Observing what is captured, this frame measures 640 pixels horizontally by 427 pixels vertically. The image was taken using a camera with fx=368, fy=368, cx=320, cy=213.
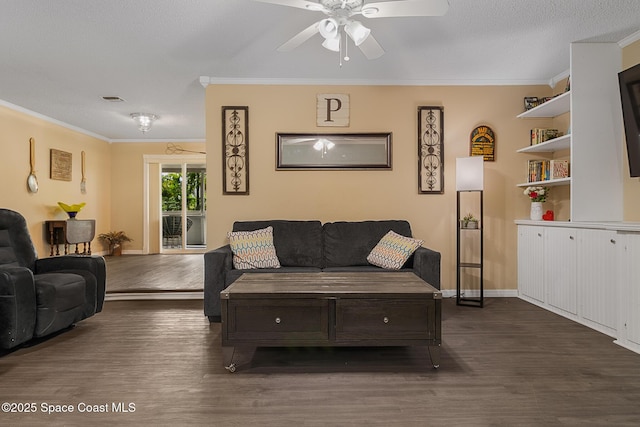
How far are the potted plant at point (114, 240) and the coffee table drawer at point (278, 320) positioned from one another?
20.7 ft

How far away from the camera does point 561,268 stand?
133 inches

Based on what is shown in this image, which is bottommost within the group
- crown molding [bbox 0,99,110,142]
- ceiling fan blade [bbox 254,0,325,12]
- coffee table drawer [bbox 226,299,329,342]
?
coffee table drawer [bbox 226,299,329,342]

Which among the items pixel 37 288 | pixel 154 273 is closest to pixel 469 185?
pixel 37 288

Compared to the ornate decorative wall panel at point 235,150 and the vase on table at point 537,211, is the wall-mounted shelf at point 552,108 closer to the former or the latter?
the vase on table at point 537,211

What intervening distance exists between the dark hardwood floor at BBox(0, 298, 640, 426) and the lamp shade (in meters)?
1.40

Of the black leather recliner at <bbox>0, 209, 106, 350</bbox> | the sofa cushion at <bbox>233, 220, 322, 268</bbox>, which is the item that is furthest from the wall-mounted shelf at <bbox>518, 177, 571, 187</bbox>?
the black leather recliner at <bbox>0, 209, 106, 350</bbox>

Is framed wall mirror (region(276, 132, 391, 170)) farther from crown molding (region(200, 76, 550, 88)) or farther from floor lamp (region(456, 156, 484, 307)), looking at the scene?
floor lamp (region(456, 156, 484, 307))

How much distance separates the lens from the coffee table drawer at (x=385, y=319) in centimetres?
225

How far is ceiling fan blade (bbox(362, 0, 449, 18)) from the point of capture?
6.77 feet

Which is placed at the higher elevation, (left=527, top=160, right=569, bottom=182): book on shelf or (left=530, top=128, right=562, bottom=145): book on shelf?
(left=530, top=128, right=562, bottom=145): book on shelf

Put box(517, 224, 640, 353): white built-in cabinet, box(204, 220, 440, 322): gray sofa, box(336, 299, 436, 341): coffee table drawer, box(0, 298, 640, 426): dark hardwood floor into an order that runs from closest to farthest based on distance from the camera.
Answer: box(0, 298, 640, 426): dark hardwood floor, box(336, 299, 436, 341): coffee table drawer, box(517, 224, 640, 353): white built-in cabinet, box(204, 220, 440, 322): gray sofa

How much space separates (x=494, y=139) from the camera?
420cm

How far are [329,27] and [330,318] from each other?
1791 millimetres

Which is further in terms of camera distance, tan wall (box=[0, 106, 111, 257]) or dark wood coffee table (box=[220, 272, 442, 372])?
tan wall (box=[0, 106, 111, 257])
